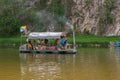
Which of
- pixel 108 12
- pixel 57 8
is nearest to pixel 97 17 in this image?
pixel 108 12

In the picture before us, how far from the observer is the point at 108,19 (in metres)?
61.8

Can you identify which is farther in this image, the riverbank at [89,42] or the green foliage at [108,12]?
the green foliage at [108,12]

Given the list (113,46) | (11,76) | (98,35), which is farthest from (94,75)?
(98,35)

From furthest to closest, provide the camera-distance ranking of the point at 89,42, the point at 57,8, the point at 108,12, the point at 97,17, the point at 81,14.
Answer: the point at 81,14 → the point at 57,8 → the point at 97,17 → the point at 108,12 → the point at 89,42

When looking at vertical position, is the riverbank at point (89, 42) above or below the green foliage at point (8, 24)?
below

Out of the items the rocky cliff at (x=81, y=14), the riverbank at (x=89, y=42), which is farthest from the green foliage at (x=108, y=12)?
the riverbank at (x=89, y=42)

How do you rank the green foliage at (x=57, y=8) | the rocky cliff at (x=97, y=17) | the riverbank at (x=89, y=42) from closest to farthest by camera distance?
1. the riverbank at (x=89, y=42)
2. the rocky cliff at (x=97, y=17)
3. the green foliage at (x=57, y=8)

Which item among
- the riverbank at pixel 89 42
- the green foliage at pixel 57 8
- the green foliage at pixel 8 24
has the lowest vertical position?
the riverbank at pixel 89 42

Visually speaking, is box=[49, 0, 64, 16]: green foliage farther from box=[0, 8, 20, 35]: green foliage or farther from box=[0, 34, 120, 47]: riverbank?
box=[0, 34, 120, 47]: riverbank

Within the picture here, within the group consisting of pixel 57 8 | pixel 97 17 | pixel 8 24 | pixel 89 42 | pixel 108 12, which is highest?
pixel 57 8

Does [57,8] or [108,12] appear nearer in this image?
[108,12]

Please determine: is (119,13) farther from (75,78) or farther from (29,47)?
(75,78)

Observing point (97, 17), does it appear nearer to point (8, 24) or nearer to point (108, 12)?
point (108, 12)

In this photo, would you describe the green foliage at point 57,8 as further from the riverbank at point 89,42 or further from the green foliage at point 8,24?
the riverbank at point 89,42
